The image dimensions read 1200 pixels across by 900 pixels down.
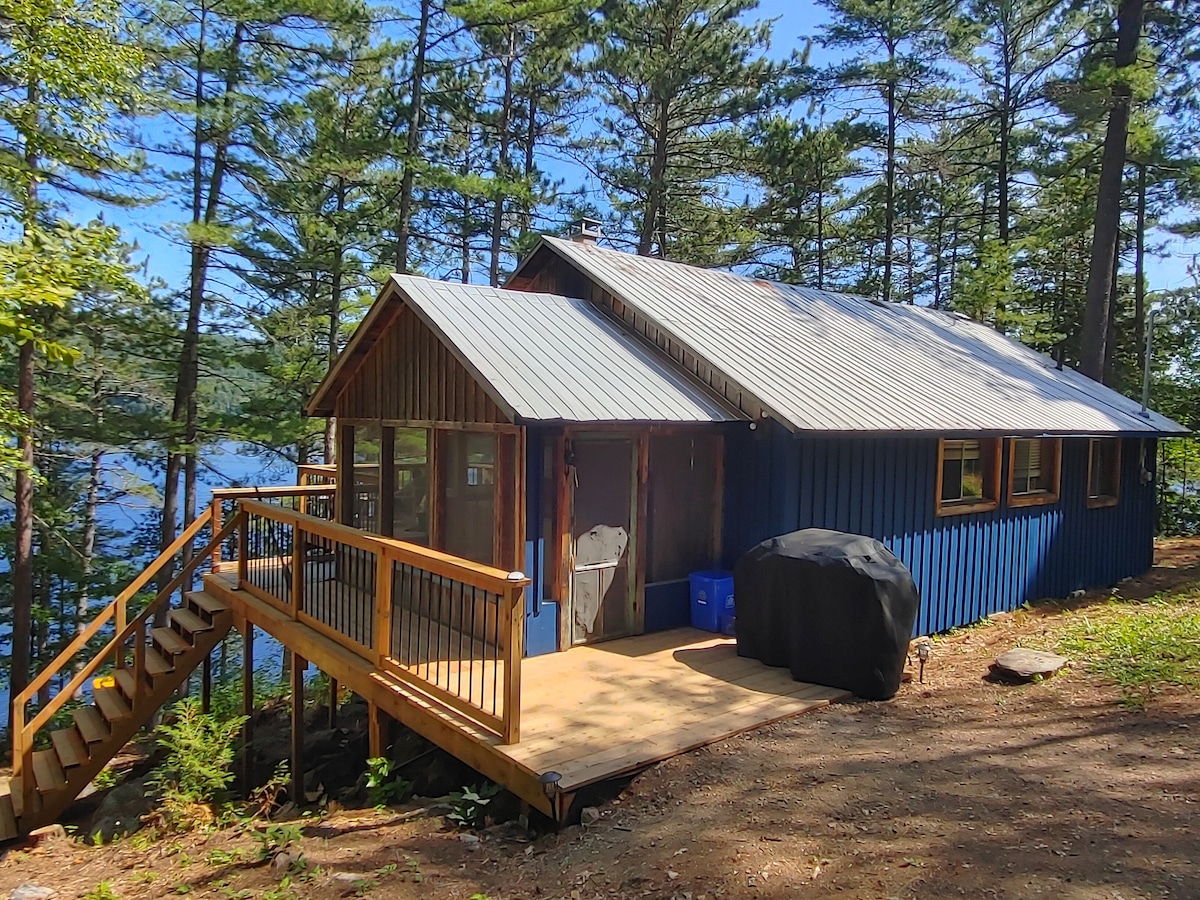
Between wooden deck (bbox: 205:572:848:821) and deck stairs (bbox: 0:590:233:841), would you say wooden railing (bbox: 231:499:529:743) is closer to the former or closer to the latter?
wooden deck (bbox: 205:572:848:821)

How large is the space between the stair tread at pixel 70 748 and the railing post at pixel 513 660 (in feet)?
18.4

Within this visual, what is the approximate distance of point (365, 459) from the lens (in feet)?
30.8

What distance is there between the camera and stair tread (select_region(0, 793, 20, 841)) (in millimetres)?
7383

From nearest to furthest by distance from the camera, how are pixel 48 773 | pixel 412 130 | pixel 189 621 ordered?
pixel 48 773
pixel 189 621
pixel 412 130

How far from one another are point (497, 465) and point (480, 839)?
10.1ft

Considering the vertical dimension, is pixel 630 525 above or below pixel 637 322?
below

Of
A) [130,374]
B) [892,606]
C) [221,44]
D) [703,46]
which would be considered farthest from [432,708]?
[703,46]

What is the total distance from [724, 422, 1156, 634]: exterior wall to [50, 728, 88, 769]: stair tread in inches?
265

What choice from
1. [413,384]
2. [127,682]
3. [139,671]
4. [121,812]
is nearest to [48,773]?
[121,812]

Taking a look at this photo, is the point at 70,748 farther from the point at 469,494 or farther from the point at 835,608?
the point at 835,608

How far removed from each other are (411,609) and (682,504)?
109 inches

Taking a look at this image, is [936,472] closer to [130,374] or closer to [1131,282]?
[130,374]

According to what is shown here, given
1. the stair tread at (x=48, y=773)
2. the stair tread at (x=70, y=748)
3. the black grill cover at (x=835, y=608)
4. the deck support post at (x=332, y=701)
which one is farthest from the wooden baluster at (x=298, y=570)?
the black grill cover at (x=835, y=608)

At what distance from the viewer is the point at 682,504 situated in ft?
25.4
